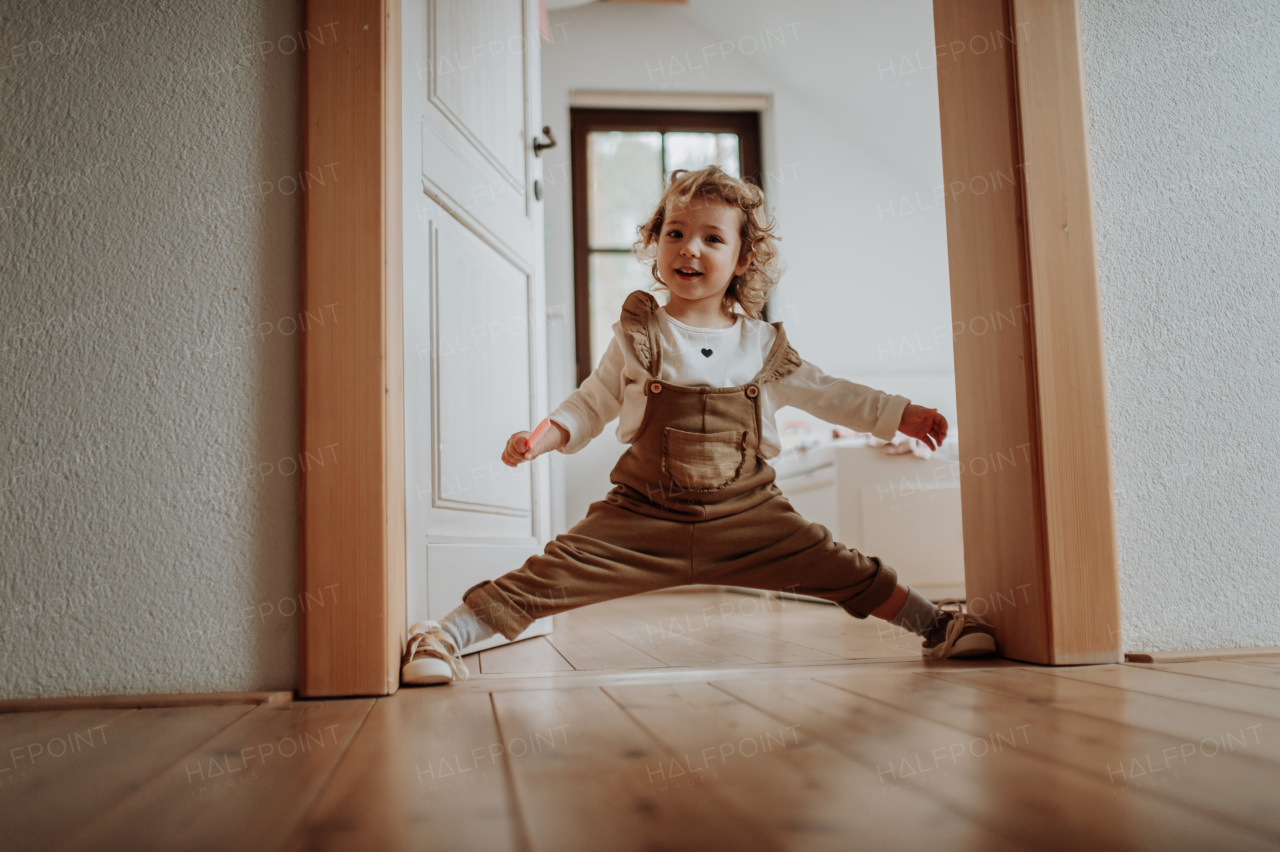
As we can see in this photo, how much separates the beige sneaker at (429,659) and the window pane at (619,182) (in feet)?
9.45

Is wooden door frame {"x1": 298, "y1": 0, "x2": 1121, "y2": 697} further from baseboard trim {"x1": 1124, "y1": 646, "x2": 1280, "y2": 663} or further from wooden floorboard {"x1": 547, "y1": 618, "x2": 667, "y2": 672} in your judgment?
wooden floorboard {"x1": 547, "y1": 618, "x2": 667, "y2": 672}

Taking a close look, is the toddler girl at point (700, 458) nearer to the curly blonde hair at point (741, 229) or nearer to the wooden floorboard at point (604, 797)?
the curly blonde hair at point (741, 229)

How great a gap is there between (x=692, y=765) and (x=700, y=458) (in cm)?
69

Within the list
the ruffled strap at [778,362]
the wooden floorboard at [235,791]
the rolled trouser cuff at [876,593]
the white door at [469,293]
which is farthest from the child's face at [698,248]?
the wooden floorboard at [235,791]

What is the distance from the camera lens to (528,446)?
1.17 m

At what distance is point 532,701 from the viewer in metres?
0.89

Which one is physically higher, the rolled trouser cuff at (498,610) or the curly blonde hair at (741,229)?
the curly blonde hair at (741,229)

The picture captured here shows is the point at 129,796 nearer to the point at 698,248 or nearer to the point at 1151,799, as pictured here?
the point at 1151,799

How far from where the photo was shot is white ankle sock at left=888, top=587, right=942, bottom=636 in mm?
1239

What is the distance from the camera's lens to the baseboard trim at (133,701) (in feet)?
2.87

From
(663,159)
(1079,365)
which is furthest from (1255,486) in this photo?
(663,159)

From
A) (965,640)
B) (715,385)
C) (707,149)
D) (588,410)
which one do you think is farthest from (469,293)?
(707,149)

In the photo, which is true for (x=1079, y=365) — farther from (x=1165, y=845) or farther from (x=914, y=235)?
(x=914, y=235)

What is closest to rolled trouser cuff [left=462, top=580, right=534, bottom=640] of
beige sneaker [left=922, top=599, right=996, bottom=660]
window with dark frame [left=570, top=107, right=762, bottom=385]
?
beige sneaker [left=922, top=599, right=996, bottom=660]
